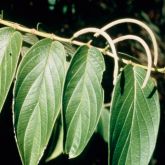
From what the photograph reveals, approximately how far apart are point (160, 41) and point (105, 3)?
690 mm

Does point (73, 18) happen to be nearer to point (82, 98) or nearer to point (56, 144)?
point (56, 144)

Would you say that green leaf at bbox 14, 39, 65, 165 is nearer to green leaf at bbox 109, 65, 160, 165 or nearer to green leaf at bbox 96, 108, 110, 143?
green leaf at bbox 109, 65, 160, 165

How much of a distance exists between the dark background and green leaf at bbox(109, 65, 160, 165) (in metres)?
0.33

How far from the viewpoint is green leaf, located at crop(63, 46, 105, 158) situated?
0.73m

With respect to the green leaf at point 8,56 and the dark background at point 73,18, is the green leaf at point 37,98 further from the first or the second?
the dark background at point 73,18

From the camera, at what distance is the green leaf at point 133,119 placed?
0.75 meters

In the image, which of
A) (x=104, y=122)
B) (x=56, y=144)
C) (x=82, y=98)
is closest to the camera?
(x=82, y=98)

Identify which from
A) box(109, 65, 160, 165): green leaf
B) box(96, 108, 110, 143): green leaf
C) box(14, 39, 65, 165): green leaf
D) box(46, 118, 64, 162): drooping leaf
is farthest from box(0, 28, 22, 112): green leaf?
box(96, 108, 110, 143): green leaf

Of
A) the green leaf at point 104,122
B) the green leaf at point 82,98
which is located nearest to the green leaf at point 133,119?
the green leaf at point 82,98

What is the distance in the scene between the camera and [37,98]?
76cm

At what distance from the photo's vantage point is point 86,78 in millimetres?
763

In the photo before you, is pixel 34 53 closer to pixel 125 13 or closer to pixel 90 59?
pixel 90 59

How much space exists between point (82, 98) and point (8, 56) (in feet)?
0.56

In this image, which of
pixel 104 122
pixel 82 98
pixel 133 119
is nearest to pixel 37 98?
pixel 82 98
